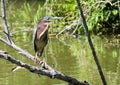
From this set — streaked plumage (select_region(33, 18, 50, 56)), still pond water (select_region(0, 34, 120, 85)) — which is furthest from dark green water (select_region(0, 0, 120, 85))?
streaked plumage (select_region(33, 18, 50, 56))

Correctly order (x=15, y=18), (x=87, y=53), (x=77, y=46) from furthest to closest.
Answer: (x=15, y=18) < (x=77, y=46) < (x=87, y=53)

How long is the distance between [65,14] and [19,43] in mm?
1957

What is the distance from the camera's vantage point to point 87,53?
→ 25.6 ft

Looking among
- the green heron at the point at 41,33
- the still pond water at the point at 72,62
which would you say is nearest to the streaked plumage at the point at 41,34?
the green heron at the point at 41,33

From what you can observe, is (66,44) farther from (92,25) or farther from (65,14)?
(65,14)

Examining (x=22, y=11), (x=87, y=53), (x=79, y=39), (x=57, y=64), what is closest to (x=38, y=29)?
(x=57, y=64)

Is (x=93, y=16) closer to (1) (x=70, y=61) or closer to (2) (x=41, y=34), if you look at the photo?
(1) (x=70, y=61)

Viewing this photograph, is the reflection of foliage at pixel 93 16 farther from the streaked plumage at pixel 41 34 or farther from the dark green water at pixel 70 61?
the streaked plumage at pixel 41 34

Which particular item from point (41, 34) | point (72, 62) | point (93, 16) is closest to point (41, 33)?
point (41, 34)

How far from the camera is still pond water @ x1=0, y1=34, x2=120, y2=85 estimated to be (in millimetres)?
6191

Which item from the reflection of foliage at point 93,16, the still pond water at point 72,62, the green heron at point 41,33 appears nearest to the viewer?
the green heron at point 41,33

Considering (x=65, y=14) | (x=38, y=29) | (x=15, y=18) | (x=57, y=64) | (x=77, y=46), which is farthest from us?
(x=15, y=18)

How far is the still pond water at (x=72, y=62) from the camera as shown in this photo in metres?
6.19

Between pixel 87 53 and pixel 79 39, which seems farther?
pixel 79 39
